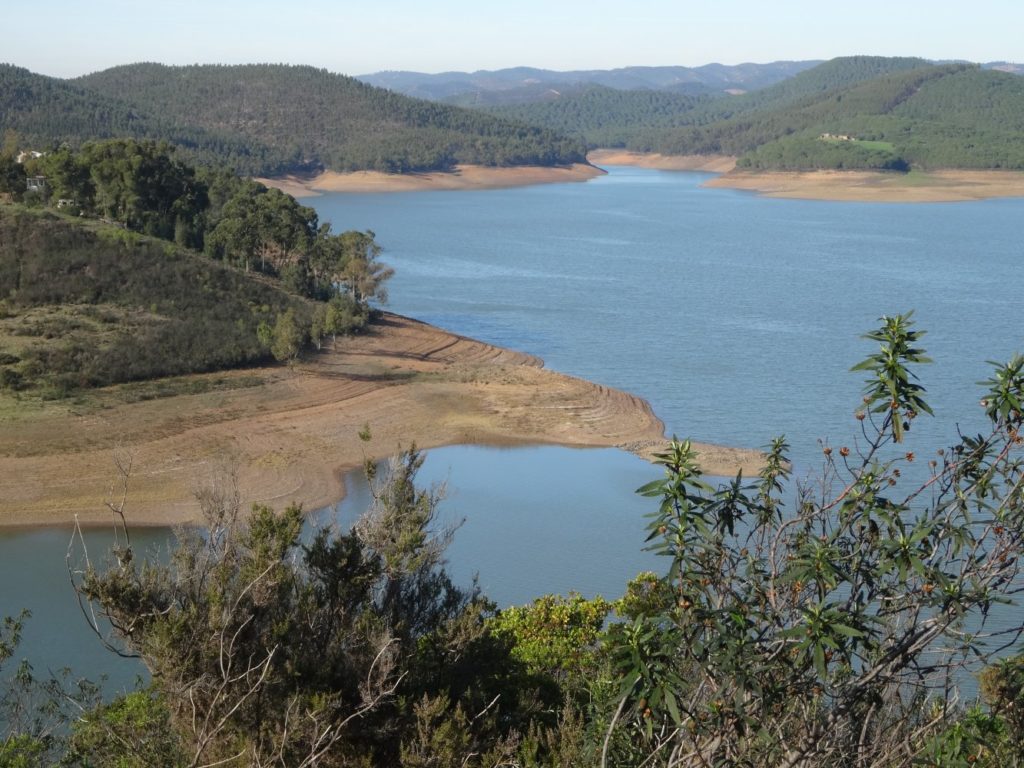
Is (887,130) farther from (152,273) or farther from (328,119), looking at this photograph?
(152,273)

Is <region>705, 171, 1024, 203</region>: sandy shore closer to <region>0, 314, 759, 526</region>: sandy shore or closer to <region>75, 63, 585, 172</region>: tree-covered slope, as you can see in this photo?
<region>75, 63, 585, 172</region>: tree-covered slope

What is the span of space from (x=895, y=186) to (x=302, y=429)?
292 feet

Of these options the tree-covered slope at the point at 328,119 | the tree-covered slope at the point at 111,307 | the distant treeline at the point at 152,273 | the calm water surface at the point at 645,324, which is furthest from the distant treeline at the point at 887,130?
the tree-covered slope at the point at 111,307

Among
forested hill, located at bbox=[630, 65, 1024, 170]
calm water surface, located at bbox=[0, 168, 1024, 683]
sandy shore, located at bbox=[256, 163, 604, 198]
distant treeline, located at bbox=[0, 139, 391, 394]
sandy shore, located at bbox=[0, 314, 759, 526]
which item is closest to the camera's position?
calm water surface, located at bbox=[0, 168, 1024, 683]

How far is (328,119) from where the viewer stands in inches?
5103

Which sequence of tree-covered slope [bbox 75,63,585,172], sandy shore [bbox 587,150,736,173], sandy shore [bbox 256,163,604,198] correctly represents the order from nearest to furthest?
sandy shore [bbox 256,163,604,198] → tree-covered slope [bbox 75,63,585,172] → sandy shore [bbox 587,150,736,173]

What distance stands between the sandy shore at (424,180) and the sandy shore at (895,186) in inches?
913

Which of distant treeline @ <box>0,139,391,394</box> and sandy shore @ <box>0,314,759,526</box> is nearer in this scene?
sandy shore @ <box>0,314,759,526</box>

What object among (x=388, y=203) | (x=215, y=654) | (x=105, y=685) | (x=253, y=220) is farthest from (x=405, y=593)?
(x=388, y=203)

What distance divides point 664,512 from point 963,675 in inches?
416

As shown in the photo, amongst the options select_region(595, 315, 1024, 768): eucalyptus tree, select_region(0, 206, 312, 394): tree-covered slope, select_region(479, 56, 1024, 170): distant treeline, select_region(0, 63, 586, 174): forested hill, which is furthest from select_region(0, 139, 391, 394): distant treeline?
select_region(479, 56, 1024, 170): distant treeline

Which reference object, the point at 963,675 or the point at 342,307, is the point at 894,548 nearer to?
the point at 963,675

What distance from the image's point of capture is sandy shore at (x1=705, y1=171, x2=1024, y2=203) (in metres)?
103

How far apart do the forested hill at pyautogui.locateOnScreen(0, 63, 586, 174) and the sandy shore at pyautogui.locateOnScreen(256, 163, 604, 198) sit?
1451 millimetres
